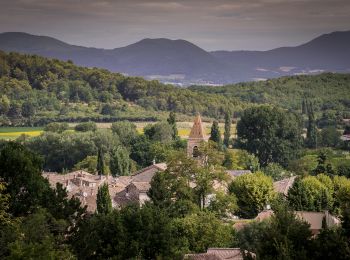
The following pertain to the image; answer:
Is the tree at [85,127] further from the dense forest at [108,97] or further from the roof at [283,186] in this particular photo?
the roof at [283,186]

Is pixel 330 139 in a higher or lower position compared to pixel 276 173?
lower

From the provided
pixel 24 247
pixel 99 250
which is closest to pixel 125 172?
pixel 99 250

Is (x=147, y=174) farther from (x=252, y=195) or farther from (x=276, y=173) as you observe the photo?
(x=276, y=173)

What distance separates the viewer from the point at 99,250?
34625mm

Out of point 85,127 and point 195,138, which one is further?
point 85,127

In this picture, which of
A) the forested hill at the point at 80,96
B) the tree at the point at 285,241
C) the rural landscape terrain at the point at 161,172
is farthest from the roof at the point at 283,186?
the forested hill at the point at 80,96

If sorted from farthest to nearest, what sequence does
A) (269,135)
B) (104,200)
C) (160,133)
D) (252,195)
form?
(269,135) → (160,133) → (252,195) → (104,200)

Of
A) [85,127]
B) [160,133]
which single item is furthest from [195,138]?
[85,127]

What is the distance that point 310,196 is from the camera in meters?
53.4

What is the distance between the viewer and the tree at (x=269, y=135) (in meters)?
90.9

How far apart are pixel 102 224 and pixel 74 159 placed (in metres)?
53.5

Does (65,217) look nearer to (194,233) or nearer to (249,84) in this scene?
(194,233)

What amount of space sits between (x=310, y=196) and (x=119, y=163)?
27232 millimetres

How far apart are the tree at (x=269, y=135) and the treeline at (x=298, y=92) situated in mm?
45031
